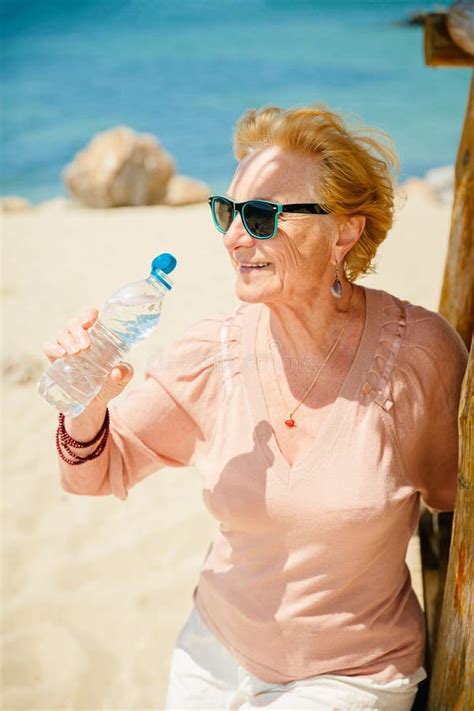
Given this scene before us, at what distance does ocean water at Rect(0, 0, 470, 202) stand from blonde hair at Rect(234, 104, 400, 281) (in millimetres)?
19557

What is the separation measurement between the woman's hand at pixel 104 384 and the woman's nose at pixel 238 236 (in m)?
0.45

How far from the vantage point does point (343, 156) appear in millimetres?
2279

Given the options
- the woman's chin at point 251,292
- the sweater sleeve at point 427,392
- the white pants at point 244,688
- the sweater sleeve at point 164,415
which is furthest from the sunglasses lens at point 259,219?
the white pants at point 244,688

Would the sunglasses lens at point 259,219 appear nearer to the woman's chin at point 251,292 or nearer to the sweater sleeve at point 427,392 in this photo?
the woman's chin at point 251,292

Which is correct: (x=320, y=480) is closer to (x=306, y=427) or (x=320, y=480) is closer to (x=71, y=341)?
(x=306, y=427)

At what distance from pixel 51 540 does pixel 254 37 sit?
40863 mm

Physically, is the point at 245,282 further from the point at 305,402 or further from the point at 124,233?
the point at 124,233

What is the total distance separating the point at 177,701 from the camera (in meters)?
2.54

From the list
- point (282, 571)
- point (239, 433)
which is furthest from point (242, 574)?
point (239, 433)

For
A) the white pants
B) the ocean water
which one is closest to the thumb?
the white pants

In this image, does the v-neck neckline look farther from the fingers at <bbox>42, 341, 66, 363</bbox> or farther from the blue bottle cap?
the fingers at <bbox>42, 341, 66, 363</bbox>

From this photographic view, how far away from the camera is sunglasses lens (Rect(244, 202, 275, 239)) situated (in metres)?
2.24

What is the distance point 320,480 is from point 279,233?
728mm

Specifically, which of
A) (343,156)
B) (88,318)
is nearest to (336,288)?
(343,156)
